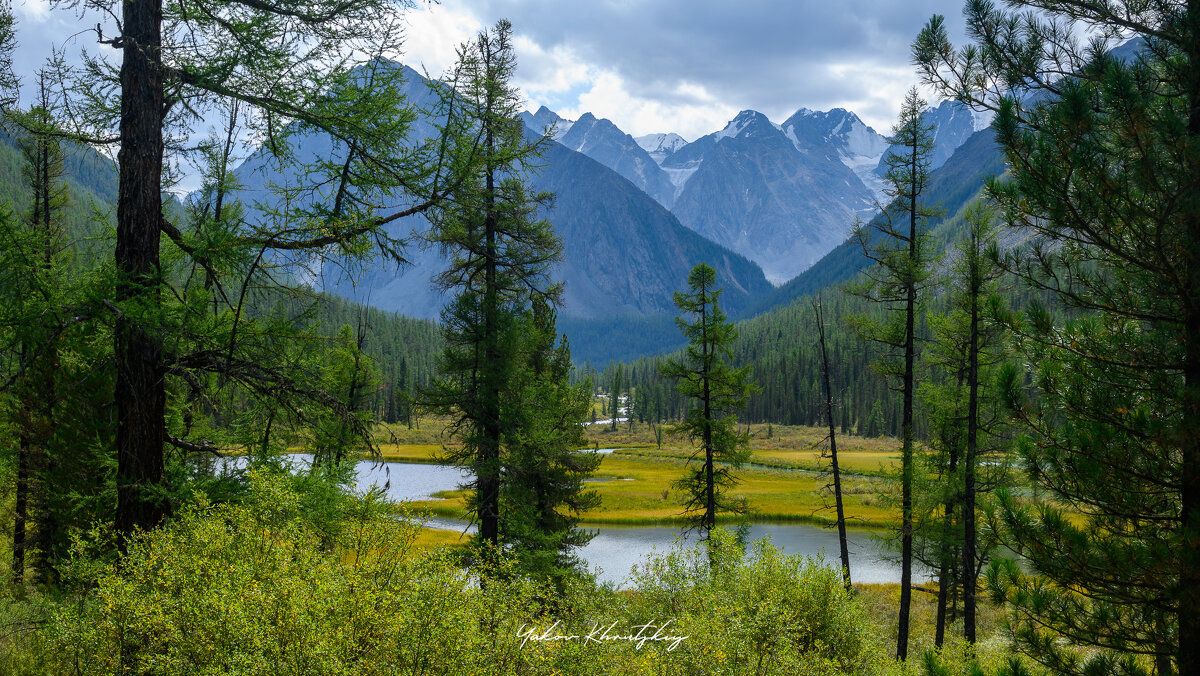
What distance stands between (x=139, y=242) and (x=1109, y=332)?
963 cm

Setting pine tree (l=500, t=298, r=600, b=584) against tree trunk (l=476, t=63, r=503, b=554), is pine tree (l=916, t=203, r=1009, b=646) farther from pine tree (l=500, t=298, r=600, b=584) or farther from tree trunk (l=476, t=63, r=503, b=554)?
tree trunk (l=476, t=63, r=503, b=554)

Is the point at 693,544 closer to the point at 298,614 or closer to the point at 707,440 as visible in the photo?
the point at 707,440

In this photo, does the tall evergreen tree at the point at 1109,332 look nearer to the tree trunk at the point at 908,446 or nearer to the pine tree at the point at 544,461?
the pine tree at the point at 544,461

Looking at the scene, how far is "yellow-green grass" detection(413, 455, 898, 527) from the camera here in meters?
46.0

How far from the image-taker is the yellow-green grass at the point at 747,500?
4600 cm

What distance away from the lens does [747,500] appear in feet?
151

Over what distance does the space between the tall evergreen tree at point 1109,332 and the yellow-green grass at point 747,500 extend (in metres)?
30.1

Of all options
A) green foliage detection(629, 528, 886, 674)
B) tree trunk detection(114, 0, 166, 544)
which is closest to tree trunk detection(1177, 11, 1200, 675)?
green foliage detection(629, 528, 886, 674)

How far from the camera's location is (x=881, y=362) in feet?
64.3

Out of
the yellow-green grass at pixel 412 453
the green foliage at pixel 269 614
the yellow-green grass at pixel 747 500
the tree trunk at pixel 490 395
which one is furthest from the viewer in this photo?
the yellow-green grass at pixel 412 453

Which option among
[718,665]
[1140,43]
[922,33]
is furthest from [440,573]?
[1140,43]

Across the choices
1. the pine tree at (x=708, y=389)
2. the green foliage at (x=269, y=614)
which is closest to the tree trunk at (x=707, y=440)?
the pine tree at (x=708, y=389)

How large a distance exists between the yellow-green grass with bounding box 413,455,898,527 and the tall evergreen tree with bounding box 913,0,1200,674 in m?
30.1

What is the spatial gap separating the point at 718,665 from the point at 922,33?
7501 mm
